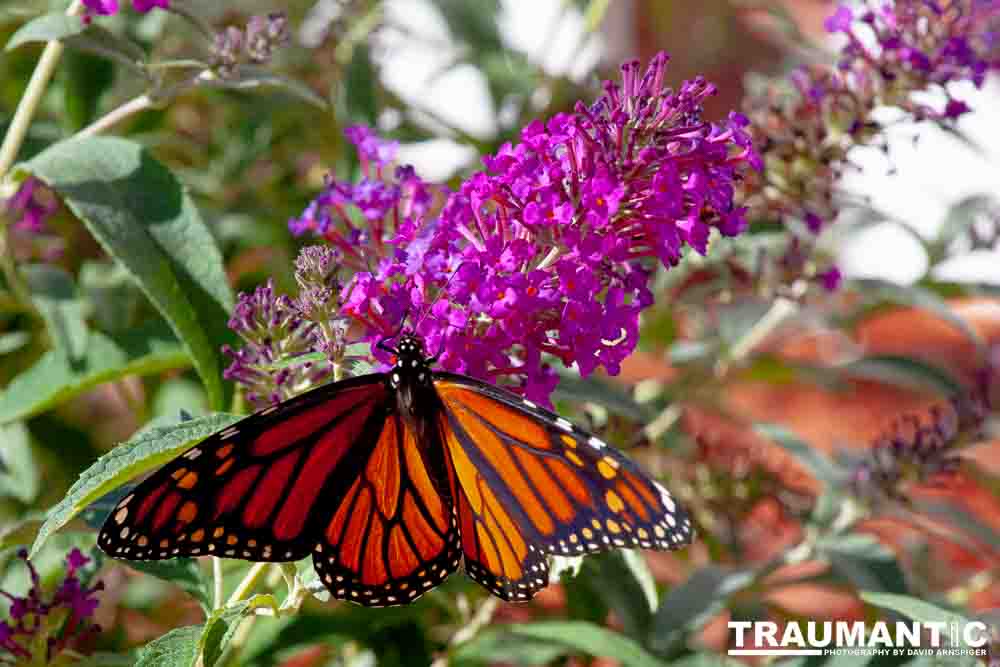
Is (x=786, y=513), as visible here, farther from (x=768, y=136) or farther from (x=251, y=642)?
(x=251, y=642)

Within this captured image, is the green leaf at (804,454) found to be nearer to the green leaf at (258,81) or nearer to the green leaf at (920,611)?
the green leaf at (920,611)

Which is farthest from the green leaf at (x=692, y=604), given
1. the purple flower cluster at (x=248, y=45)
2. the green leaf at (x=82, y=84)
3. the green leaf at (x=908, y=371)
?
the green leaf at (x=82, y=84)

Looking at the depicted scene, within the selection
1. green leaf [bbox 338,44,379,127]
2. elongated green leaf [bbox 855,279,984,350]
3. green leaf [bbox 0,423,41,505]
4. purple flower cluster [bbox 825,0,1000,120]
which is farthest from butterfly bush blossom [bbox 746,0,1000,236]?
green leaf [bbox 0,423,41,505]

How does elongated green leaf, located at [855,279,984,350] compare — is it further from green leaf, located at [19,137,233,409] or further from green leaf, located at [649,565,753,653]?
green leaf, located at [19,137,233,409]

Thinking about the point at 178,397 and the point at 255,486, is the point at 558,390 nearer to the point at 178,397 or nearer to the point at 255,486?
the point at 255,486

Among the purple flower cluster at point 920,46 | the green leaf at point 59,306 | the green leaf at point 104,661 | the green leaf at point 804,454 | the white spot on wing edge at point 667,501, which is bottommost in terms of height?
the green leaf at point 104,661

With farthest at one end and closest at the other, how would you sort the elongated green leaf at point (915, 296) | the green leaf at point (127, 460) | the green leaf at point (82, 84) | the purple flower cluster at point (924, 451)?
the green leaf at point (82, 84), the elongated green leaf at point (915, 296), the purple flower cluster at point (924, 451), the green leaf at point (127, 460)

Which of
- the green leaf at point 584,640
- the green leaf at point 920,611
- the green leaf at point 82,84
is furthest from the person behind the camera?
the green leaf at point 82,84

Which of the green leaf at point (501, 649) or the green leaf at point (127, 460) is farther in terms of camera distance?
the green leaf at point (501, 649)

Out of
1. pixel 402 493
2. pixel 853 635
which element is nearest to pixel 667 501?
pixel 402 493
